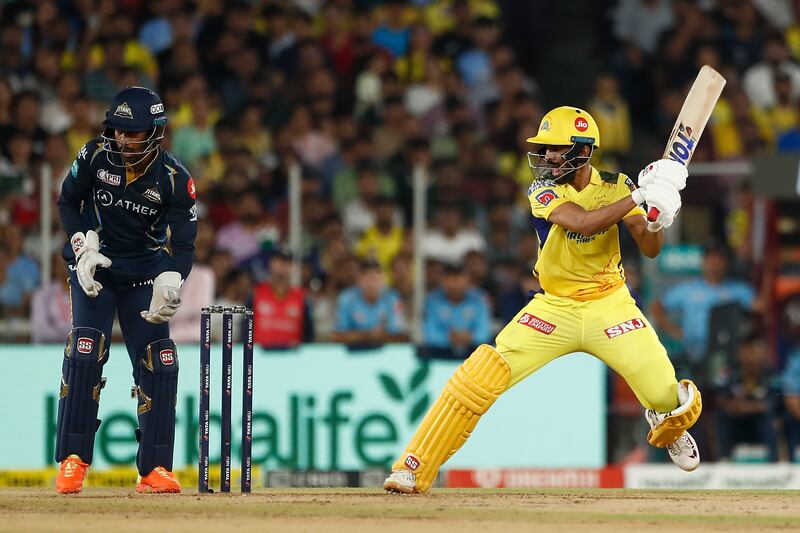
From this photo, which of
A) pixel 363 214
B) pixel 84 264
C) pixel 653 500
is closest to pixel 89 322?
pixel 84 264

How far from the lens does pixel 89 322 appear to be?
358 inches

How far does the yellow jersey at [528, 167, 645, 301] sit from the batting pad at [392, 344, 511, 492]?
0.55 m

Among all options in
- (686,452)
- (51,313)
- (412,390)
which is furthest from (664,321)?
(686,452)

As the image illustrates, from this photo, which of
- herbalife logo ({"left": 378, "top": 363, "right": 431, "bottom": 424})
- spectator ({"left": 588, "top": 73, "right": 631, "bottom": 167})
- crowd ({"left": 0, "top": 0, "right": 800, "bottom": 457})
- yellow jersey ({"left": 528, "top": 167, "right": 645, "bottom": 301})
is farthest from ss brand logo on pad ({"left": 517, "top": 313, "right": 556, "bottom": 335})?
spectator ({"left": 588, "top": 73, "right": 631, "bottom": 167})

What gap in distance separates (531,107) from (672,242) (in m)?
2.44

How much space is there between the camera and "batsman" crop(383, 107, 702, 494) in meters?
8.95

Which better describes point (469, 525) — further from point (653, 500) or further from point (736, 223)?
point (736, 223)

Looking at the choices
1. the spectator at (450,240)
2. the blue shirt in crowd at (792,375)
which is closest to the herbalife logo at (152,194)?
the spectator at (450,240)

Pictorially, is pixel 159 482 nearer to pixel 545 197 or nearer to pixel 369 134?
pixel 545 197

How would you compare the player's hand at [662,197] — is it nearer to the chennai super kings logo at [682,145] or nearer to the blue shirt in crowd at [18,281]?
the chennai super kings logo at [682,145]

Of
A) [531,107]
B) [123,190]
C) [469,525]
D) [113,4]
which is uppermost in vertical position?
[113,4]

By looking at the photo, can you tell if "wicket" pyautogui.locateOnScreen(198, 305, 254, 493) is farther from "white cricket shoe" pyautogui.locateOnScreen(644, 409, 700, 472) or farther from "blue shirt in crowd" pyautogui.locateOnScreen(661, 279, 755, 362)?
"blue shirt in crowd" pyautogui.locateOnScreen(661, 279, 755, 362)

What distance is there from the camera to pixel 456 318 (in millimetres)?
13781

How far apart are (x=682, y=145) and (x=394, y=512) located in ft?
8.33
